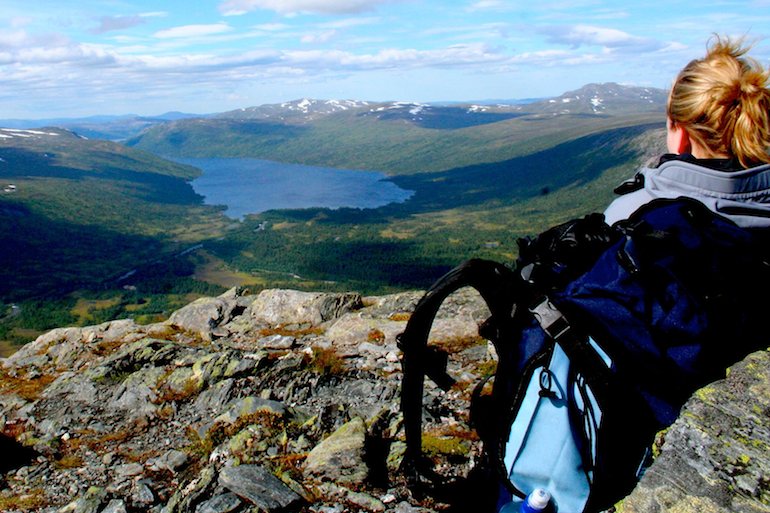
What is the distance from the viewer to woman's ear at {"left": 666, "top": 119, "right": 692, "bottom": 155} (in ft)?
10.9

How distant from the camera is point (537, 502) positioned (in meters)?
2.73

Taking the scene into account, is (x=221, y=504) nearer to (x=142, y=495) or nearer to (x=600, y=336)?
(x=142, y=495)

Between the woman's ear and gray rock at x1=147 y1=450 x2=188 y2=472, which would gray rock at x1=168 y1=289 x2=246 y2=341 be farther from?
the woman's ear

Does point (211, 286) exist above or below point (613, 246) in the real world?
below

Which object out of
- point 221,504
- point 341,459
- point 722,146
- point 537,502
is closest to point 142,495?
point 221,504

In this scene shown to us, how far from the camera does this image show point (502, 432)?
2867 millimetres

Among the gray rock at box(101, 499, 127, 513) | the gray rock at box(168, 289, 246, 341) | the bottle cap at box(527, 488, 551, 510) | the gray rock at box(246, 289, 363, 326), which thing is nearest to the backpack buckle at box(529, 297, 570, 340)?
the bottle cap at box(527, 488, 551, 510)

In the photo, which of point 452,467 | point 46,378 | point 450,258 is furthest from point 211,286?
point 452,467

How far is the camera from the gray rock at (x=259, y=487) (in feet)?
19.0

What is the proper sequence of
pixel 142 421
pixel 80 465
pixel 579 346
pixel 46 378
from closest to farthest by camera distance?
pixel 579 346, pixel 80 465, pixel 142 421, pixel 46 378

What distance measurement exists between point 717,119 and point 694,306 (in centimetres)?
119

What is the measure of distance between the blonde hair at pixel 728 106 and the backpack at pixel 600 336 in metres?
0.54

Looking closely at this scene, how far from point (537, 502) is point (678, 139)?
2.42 metres

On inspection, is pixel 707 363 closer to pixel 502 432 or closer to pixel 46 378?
pixel 502 432
